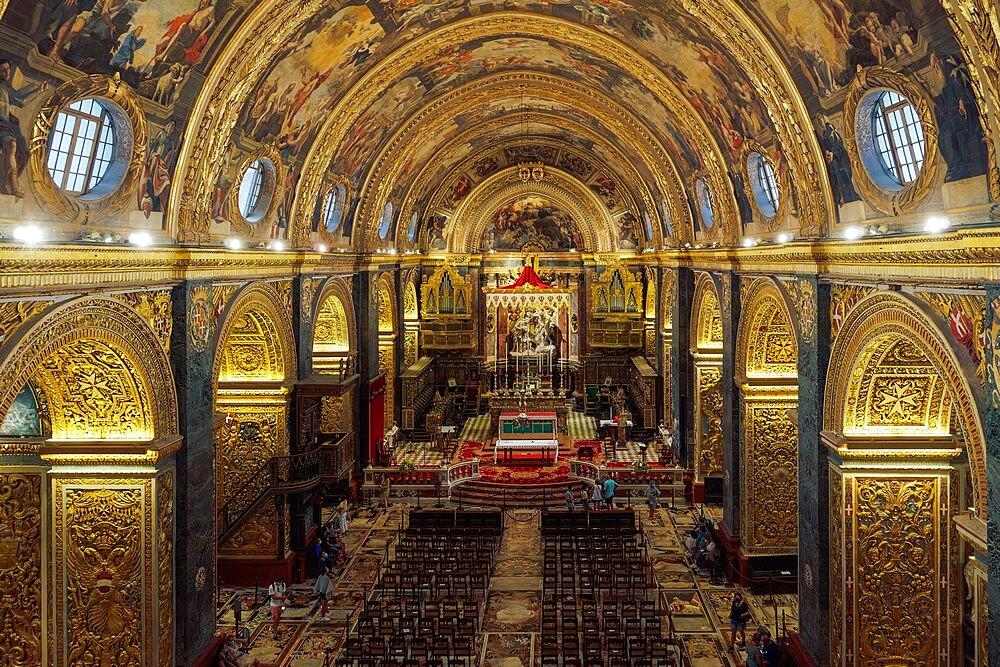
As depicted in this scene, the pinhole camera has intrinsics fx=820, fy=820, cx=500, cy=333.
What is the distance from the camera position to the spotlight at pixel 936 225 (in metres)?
9.96

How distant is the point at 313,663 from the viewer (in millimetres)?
15750

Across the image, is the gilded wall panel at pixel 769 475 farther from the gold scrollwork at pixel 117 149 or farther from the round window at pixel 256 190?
the gold scrollwork at pixel 117 149

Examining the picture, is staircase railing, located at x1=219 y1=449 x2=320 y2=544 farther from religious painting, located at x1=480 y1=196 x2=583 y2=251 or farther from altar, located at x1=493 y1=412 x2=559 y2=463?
religious painting, located at x1=480 y1=196 x2=583 y2=251

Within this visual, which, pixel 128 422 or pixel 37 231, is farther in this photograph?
pixel 128 422

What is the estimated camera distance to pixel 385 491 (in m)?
27.1

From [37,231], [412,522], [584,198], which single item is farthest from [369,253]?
[37,231]

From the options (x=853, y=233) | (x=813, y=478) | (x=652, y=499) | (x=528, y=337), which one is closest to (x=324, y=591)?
(x=813, y=478)

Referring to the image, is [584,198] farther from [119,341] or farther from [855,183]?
[119,341]

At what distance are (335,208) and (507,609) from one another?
1285 cm

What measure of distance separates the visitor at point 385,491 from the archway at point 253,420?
716 centimetres

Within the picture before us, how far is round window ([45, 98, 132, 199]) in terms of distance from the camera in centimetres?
1127

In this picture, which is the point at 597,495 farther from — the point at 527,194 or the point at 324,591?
the point at 527,194

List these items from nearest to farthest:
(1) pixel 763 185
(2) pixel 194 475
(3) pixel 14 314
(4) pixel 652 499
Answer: (3) pixel 14 314, (2) pixel 194 475, (1) pixel 763 185, (4) pixel 652 499

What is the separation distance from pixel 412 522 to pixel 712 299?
1085cm
